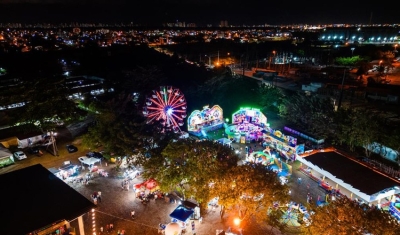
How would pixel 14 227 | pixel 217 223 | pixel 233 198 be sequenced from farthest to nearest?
pixel 217 223, pixel 233 198, pixel 14 227

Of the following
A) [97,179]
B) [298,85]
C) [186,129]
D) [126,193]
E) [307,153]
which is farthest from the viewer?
[298,85]

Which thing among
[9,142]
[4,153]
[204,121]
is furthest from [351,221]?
[9,142]

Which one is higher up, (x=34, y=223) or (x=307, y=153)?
(x=34, y=223)

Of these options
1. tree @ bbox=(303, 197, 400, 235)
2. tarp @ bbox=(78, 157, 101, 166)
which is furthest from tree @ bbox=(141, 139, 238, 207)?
tarp @ bbox=(78, 157, 101, 166)

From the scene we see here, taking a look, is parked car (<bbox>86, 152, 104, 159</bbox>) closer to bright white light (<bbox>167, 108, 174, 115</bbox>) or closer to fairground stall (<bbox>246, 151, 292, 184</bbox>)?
bright white light (<bbox>167, 108, 174, 115</bbox>)

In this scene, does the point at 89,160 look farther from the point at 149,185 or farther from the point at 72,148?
the point at 149,185

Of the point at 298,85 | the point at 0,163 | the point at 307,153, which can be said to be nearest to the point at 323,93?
the point at 298,85

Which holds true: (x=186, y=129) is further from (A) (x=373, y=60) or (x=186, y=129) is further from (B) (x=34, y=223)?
(A) (x=373, y=60)
